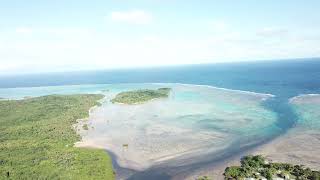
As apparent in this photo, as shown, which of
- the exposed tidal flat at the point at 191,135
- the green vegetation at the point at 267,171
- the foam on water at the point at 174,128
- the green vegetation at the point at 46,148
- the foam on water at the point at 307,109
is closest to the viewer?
the green vegetation at the point at 267,171

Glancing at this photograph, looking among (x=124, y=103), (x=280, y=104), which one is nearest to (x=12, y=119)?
(x=124, y=103)

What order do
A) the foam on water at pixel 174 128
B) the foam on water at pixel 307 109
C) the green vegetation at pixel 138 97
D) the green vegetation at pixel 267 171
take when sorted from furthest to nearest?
the green vegetation at pixel 138 97, the foam on water at pixel 307 109, the foam on water at pixel 174 128, the green vegetation at pixel 267 171

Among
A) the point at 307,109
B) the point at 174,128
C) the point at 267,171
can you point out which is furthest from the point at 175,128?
the point at 307,109

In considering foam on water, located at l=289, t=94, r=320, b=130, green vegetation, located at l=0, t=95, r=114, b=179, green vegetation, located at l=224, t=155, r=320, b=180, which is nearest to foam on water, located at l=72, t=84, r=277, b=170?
green vegetation, located at l=0, t=95, r=114, b=179

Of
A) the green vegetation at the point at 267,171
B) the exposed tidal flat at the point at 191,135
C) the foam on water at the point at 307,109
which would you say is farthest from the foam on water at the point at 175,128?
the green vegetation at the point at 267,171

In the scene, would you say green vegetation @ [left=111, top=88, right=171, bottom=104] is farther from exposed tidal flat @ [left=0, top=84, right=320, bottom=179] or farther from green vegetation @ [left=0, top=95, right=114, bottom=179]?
green vegetation @ [left=0, top=95, right=114, bottom=179]

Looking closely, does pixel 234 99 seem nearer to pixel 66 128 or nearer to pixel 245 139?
pixel 245 139

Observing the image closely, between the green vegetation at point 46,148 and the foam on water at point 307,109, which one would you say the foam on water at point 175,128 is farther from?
the foam on water at point 307,109

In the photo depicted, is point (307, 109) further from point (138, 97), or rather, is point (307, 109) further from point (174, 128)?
point (138, 97)

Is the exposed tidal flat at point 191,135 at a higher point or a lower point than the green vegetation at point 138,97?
lower
